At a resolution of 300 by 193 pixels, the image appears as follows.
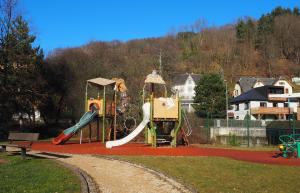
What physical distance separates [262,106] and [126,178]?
53713mm

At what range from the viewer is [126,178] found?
1042 cm

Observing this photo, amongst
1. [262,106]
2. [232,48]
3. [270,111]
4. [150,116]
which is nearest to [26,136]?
[150,116]

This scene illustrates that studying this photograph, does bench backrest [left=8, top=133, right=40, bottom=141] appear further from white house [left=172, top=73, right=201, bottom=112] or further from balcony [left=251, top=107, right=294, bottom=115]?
white house [left=172, top=73, right=201, bottom=112]

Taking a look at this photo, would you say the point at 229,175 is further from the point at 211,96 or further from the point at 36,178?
the point at 211,96

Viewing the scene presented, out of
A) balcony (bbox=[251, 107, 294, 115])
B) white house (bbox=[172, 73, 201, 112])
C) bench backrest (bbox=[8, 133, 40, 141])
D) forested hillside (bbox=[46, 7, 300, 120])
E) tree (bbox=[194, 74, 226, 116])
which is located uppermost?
forested hillside (bbox=[46, 7, 300, 120])

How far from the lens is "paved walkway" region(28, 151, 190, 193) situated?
8.90m

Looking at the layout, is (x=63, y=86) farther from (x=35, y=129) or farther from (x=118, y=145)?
(x=118, y=145)

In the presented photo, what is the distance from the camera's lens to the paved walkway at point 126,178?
890 cm

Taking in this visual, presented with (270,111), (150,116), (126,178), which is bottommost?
(126,178)

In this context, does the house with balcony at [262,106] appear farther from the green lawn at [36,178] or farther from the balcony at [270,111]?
the green lawn at [36,178]

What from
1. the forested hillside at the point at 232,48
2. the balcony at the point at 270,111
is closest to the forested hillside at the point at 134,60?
the forested hillside at the point at 232,48

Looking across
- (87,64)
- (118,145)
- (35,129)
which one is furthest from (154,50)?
(118,145)

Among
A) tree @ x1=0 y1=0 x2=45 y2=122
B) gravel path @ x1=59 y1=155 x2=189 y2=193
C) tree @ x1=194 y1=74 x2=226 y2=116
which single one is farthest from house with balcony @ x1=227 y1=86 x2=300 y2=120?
gravel path @ x1=59 y1=155 x2=189 y2=193

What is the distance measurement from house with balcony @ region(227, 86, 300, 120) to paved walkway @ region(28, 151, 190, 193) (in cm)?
4851
